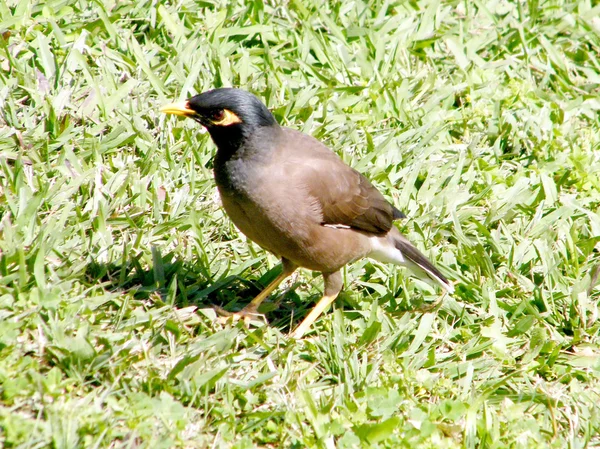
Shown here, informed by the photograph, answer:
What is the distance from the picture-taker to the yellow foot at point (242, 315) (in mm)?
5496

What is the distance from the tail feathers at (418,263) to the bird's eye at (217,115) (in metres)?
1.61

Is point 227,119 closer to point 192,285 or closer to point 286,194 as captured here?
point 286,194

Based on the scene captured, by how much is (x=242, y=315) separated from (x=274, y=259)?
2.54 ft

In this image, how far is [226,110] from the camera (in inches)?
207

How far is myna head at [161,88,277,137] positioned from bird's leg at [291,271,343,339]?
115 centimetres

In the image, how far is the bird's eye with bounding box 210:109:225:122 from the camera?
17.3 ft

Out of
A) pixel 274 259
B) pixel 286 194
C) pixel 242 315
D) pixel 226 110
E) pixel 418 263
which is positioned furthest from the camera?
pixel 274 259

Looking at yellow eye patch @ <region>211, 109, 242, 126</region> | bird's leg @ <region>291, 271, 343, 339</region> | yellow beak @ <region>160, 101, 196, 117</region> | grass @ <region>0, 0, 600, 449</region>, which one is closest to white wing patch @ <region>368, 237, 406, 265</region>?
grass @ <region>0, 0, 600, 449</region>

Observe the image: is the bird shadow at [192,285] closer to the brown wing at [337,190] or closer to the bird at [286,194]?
the bird at [286,194]

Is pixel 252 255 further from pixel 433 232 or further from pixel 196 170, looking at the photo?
pixel 433 232

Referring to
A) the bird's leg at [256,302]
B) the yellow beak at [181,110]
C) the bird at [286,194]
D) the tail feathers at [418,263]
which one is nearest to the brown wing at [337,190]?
the bird at [286,194]

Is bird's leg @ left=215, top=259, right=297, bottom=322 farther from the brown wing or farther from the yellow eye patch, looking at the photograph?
the yellow eye patch

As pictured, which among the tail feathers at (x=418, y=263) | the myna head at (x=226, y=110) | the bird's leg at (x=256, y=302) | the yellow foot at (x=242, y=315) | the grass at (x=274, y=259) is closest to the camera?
the grass at (x=274, y=259)

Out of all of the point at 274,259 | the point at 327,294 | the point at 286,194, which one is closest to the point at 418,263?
the point at 327,294
